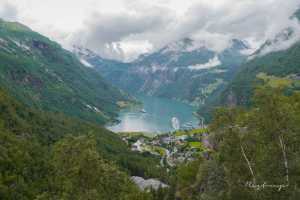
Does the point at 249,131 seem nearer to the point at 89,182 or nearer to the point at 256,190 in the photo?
the point at 256,190

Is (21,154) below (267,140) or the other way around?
the other way around

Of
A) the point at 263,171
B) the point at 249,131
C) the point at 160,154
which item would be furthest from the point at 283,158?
the point at 160,154

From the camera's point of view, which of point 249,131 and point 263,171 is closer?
point 263,171

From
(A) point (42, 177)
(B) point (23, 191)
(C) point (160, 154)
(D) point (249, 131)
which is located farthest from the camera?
(C) point (160, 154)

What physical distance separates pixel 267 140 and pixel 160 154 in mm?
157753

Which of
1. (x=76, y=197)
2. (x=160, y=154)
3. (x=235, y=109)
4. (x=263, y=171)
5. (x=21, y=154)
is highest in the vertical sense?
(x=160, y=154)

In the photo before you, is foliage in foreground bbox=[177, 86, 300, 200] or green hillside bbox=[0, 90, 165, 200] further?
green hillside bbox=[0, 90, 165, 200]

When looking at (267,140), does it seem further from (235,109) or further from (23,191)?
(23,191)

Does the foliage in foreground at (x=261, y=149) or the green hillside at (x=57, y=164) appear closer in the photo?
the foliage in foreground at (x=261, y=149)

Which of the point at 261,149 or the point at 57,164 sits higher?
the point at 261,149

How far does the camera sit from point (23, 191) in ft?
318

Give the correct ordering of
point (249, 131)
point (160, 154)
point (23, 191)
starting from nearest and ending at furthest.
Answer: point (249, 131) → point (23, 191) → point (160, 154)

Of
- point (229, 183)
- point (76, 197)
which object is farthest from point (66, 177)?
point (229, 183)

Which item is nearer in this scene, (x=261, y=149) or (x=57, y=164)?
(x=57, y=164)
